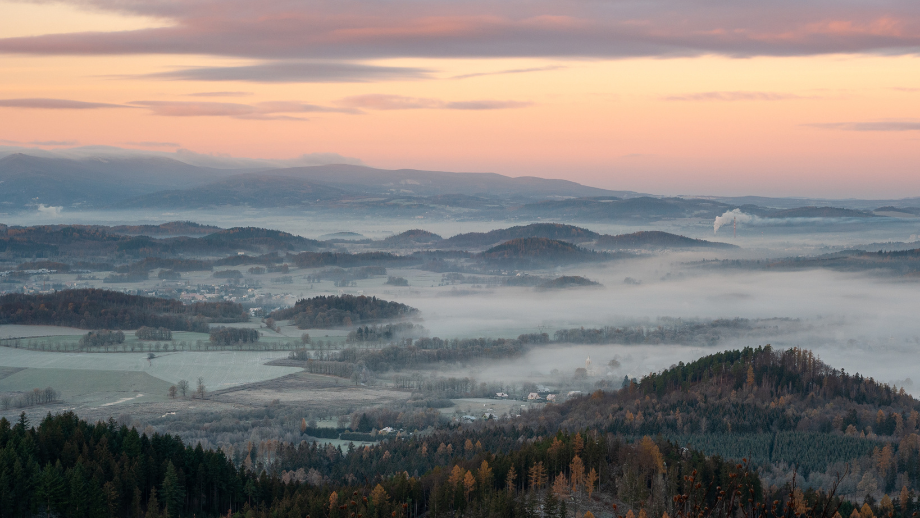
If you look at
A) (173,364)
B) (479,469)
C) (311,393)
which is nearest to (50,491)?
(479,469)

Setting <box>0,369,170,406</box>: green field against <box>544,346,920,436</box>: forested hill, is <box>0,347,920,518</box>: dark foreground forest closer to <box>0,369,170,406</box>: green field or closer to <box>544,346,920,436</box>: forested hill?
<box>544,346,920,436</box>: forested hill

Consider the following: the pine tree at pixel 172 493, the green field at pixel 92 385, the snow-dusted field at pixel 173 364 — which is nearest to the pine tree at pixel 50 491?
the pine tree at pixel 172 493

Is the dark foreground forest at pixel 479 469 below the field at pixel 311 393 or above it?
above

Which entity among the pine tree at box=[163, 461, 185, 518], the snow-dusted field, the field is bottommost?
the field

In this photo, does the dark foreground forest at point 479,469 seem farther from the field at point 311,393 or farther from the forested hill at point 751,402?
the field at point 311,393

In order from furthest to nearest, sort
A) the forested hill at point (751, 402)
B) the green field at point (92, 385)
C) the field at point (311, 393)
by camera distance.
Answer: the field at point (311, 393) → the green field at point (92, 385) → the forested hill at point (751, 402)

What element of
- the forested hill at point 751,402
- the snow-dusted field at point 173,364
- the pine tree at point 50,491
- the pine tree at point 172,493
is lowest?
the snow-dusted field at point 173,364

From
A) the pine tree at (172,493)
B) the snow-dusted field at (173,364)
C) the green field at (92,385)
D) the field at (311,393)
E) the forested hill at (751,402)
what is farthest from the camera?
the snow-dusted field at (173,364)

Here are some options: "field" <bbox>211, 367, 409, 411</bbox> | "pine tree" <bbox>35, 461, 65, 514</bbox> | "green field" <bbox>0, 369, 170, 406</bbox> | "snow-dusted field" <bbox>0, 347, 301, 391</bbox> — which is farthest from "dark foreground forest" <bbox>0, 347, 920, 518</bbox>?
"snow-dusted field" <bbox>0, 347, 301, 391</bbox>
